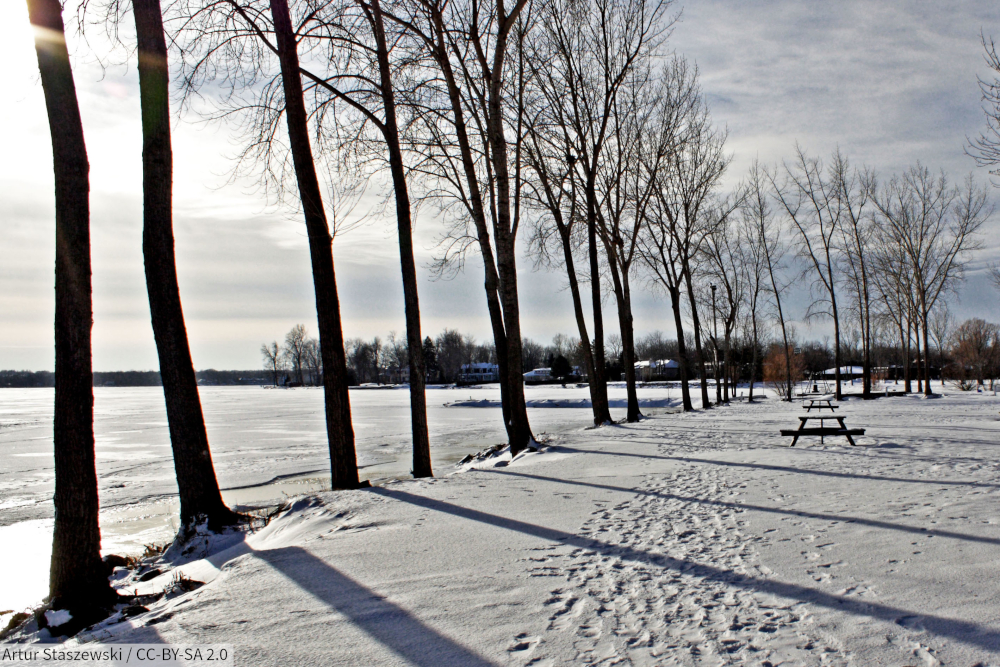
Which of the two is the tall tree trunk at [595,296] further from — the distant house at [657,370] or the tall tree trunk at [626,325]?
the distant house at [657,370]

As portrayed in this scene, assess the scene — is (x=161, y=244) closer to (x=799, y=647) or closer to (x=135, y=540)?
(x=135, y=540)

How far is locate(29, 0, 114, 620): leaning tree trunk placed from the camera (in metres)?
5.03

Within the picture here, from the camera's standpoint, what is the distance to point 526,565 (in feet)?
14.1

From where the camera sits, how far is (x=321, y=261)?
834 centimetres

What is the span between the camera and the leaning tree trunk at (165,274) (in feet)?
22.7

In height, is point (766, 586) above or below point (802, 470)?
above

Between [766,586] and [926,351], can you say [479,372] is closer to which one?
[926,351]

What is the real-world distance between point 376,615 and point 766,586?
7.83 ft

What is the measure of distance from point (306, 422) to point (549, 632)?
84.8 ft

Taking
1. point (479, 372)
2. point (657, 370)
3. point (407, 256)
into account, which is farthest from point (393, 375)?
point (407, 256)

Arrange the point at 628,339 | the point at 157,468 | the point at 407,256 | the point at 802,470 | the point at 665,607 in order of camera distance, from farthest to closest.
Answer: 1. the point at 628,339
2. the point at 157,468
3. the point at 407,256
4. the point at 802,470
5. the point at 665,607

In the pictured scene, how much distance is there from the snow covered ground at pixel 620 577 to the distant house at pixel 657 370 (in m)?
86.9

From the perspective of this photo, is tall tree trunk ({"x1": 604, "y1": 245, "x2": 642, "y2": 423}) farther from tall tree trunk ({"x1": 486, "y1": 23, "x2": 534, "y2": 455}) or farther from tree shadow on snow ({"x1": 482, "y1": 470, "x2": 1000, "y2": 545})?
tree shadow on snow ({"x1": 482, "y1": 470, "x2": 1000, "y2": 545})

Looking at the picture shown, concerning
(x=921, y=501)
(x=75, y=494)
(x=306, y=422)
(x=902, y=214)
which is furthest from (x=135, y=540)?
(x=902, y=214)
